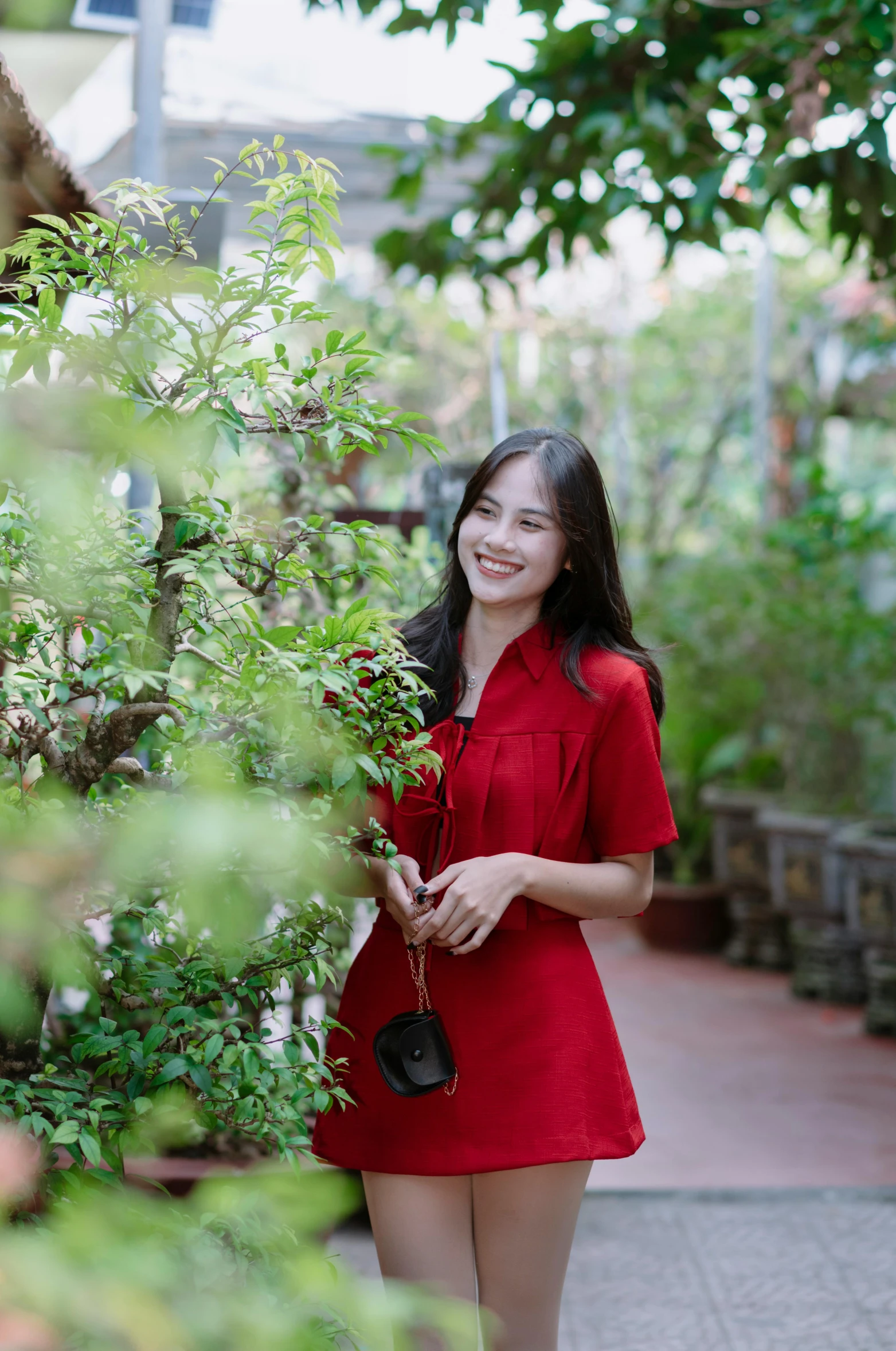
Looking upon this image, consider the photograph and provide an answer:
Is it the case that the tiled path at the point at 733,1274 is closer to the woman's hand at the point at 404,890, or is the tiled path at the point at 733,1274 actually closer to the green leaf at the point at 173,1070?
the woman's hand at the point at 404,890

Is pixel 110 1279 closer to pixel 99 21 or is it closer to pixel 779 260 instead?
pixel 99 21

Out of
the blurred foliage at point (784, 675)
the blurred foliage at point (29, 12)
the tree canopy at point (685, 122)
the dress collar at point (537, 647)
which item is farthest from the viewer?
the blurred foliage at point (784, 675)

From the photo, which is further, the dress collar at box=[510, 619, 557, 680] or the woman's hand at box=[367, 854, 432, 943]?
the dress collar at box=[510, 619, 557, 680]

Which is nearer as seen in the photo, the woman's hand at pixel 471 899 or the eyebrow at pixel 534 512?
the woman's hand at pixel 471 899

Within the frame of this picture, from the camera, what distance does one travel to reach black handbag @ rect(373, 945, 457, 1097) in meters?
1.78

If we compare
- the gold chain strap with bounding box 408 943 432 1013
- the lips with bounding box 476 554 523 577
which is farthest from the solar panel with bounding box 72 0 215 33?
the gold chain strap with bounding box 408 943 432 1013

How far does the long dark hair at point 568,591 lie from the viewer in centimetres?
192

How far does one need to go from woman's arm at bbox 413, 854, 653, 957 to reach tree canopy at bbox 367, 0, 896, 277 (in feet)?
8.45

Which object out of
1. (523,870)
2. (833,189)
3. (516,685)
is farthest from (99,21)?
(523,870)

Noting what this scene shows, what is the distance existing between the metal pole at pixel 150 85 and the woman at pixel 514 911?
1649mm

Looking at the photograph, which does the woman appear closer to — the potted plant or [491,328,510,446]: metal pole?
[491,328,510,446]: metal pole

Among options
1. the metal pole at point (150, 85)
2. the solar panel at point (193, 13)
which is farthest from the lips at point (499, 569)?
the solar panel at point (193, 13)

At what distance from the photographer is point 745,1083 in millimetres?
4750

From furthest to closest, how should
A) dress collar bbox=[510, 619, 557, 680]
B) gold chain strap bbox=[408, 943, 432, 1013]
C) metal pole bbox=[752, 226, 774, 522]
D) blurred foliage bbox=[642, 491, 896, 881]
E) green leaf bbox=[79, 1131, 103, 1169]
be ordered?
metal pole bbox=[752, 226, 774, 522] → blurred foliage bbox=[642, 491, 896, 881] → dress collar bbox=[510, 619, 557, 680] → gold chain strap bbox=[408, 943, 432, 1013] → green leaf bbox=[79, 1131, 103, 1169]
